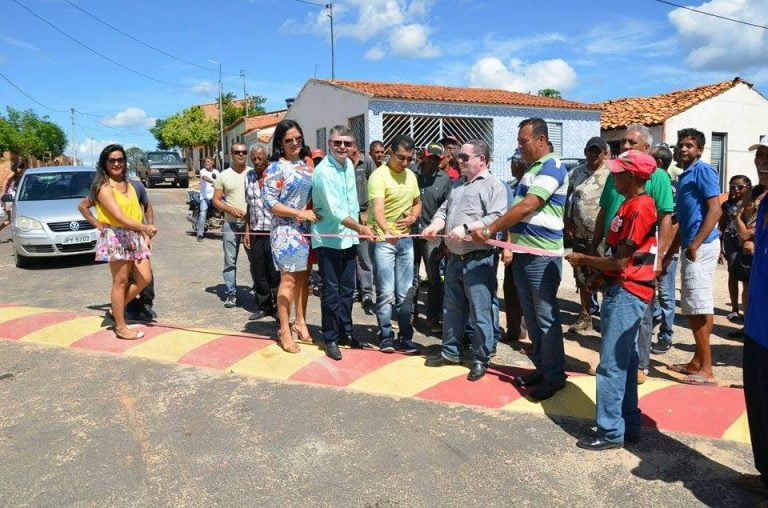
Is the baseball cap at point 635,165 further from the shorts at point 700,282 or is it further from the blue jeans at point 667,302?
the blue jeans at point 667,302

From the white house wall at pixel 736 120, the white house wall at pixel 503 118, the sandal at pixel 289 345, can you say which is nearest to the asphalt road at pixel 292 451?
the sandal at pixel 289 345

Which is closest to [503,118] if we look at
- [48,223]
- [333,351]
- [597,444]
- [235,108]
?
[48,223]

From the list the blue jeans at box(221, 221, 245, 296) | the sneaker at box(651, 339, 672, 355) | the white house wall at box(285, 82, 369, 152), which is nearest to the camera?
the sneaker at box(651, 339, 672, 355)

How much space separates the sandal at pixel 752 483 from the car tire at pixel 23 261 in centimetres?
1064

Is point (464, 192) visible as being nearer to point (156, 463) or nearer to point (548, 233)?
point (548, 233)

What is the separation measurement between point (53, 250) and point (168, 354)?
5731 millimetres

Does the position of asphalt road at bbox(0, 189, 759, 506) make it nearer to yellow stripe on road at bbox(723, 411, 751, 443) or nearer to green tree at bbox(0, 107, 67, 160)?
yellow stripe on road at bbox(723, 411, 751, 443)

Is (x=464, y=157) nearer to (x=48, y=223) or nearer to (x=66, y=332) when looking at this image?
(x=66, y=332)

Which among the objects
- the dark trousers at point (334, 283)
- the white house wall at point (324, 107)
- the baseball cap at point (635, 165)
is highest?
the white house wall at point (324, 107)

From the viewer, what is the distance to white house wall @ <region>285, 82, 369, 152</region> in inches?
767

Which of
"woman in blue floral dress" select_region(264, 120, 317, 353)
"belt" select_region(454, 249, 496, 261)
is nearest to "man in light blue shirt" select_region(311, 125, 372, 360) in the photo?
"woman in blue floral dress" select_region(264, 120, 317, 353)

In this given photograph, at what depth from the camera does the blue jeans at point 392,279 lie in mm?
5047

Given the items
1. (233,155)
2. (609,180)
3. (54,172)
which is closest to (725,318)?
(609,180)

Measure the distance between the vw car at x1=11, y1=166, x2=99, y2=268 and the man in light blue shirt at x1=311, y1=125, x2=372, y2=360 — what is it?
20.7 feet
